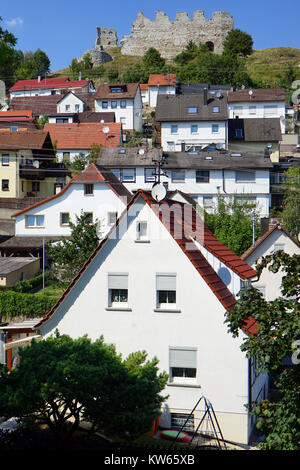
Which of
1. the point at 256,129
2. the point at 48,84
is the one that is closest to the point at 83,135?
the point at 256,129

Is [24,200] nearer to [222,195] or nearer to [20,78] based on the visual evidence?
[222,195]

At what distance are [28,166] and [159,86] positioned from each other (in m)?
44.0

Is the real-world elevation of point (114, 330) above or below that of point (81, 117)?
below

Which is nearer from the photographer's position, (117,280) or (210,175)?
(117,280)

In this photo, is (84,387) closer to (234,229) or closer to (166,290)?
(166,290)

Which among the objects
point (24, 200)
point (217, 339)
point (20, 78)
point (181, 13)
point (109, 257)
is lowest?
point (217, 339)

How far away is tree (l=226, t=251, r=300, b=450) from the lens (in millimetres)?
9164

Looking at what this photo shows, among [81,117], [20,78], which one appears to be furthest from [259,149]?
[20,78]

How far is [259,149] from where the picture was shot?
206ft

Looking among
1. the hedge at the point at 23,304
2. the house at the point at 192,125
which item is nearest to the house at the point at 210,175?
the house at the point at 192,125

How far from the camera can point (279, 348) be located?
964 cm

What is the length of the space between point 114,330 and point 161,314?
163cm
